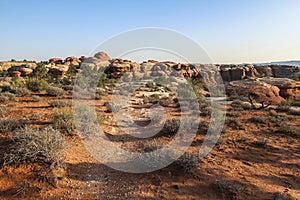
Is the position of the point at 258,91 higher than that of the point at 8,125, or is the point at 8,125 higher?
the point at 258,91

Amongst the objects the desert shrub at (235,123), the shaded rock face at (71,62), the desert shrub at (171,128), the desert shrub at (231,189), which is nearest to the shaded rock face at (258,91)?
the desert shrub at (235,123)

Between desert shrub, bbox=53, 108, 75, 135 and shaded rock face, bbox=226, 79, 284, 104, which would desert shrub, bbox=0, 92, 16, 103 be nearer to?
desert shrub, bbox=53, 108, 75, 135

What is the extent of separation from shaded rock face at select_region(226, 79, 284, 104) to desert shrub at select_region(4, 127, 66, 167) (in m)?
12.1

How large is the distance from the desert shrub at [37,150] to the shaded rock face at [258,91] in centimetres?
1213

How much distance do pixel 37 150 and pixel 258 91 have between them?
44.1 feet

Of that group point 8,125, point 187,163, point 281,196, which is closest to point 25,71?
point 8,125

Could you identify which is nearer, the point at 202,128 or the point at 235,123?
the point at 202,128

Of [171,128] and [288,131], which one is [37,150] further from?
[288,131]

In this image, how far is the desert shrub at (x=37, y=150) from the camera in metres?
3.57

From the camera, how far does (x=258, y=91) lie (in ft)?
43.2

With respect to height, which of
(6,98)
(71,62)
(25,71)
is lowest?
(6,98)

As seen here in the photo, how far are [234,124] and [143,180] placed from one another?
485cm

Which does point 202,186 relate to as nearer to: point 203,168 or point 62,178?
point 203,168

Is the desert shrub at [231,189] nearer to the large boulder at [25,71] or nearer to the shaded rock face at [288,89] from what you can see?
the shaded rock face at [288,89]
